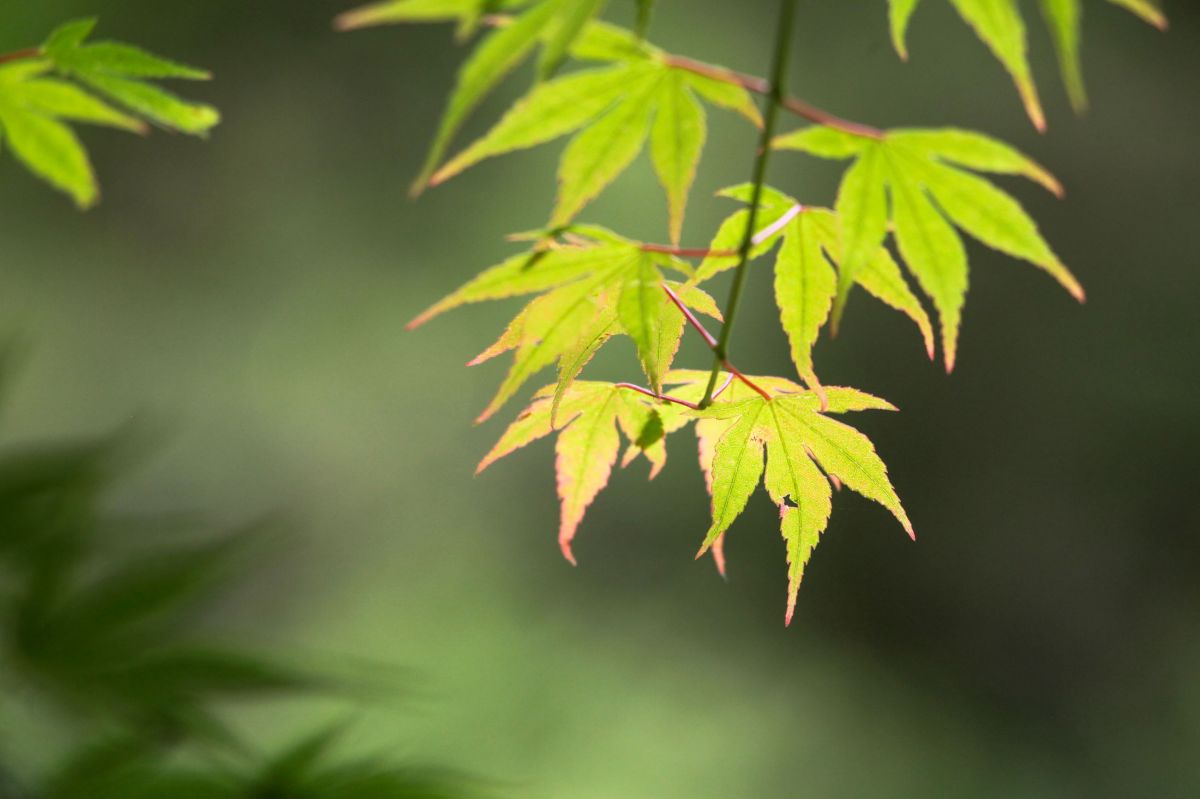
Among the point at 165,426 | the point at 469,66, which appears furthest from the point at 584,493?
the point at 165,426

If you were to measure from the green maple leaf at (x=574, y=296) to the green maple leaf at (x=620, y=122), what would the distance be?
0.02 m

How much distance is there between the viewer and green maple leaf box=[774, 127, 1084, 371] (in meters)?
0.40

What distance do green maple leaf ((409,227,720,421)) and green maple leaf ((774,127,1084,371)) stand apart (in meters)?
0.08

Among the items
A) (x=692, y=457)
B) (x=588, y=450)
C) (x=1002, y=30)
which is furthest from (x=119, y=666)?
(x=692, y=457)

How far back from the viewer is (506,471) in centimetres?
396

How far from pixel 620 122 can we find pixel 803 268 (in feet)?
0.38

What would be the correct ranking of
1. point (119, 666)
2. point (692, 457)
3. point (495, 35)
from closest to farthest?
point (495, 35) → point (119, 666) → point (692, 457)

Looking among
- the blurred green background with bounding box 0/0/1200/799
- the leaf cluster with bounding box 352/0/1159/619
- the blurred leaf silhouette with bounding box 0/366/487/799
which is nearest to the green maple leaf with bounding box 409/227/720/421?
the leaf cluster with bounding box 352/0/1159/619

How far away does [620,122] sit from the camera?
0.42m

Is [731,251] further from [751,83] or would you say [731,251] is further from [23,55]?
[23,55]

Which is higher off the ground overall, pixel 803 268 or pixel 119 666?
pixel 803 268

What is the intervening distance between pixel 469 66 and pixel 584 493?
266mm

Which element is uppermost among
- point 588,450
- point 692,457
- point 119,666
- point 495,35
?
point 495,35

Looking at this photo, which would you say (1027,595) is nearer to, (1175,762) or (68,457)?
(1175,762)
